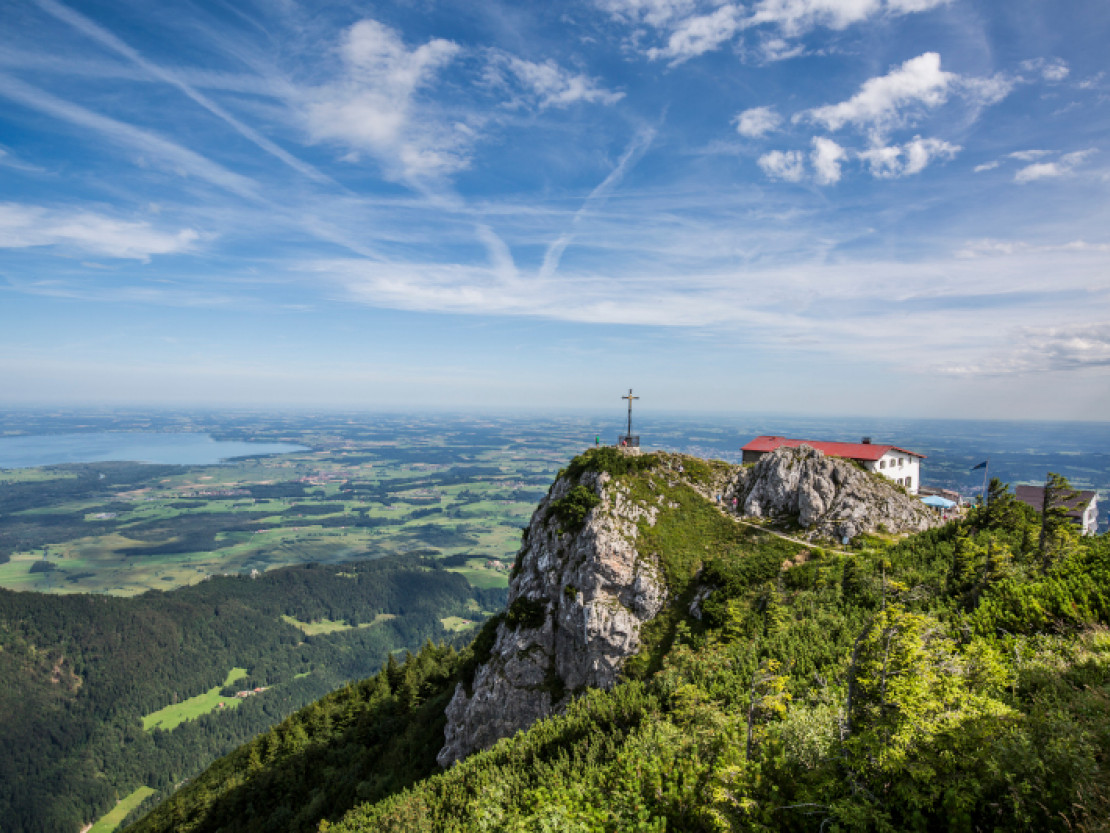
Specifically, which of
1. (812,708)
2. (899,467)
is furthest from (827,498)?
(812,708)

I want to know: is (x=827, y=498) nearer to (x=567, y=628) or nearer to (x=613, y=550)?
(x=613, y=550)

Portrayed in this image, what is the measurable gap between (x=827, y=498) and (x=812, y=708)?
30.5 metres

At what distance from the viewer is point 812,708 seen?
1738 cm

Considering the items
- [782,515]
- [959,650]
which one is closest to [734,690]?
[959,650]

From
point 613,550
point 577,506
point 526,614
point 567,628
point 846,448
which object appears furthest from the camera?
point 846,448

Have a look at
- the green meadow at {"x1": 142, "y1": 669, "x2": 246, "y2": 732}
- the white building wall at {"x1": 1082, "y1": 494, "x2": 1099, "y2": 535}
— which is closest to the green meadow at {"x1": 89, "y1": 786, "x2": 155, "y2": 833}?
the green meadow at {"x1": 142, "y1": 669, "x2": 246, "y2": 732}

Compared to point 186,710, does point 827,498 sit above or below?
above

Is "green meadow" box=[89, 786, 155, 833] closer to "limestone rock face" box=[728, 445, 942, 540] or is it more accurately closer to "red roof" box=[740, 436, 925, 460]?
"limestone rock face" box=[728, 445, 942, 540]

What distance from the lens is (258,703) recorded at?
18562 centimetres

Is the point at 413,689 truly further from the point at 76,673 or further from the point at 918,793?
the point at 76,673

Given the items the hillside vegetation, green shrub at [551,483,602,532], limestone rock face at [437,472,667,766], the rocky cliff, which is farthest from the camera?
green shrub at [551,483,602,532]

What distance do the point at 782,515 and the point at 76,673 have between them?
275792mm

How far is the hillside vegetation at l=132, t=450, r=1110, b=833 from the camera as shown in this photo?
1079 centimetres

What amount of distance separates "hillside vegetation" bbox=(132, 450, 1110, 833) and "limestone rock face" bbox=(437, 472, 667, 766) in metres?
1.90
